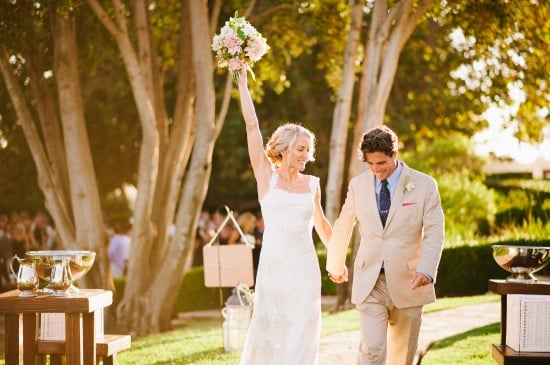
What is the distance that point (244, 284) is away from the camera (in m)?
11.3

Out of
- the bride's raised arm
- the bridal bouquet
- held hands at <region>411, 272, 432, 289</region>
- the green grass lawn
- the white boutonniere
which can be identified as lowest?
the green grass lawn

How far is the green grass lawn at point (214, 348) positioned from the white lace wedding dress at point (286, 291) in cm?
280

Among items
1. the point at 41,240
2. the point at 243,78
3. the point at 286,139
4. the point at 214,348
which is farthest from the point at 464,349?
the point at 41,240

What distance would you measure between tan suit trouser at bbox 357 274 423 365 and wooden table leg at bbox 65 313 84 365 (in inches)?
82.7

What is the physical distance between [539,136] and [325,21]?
479 centimetres

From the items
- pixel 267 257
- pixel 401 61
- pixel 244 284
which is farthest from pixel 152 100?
pixel 401 61

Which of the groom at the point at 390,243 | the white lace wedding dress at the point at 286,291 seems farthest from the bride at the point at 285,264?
the groom at the point at 390,243

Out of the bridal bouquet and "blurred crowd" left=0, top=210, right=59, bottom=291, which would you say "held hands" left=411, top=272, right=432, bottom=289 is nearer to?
the bridal bouquet

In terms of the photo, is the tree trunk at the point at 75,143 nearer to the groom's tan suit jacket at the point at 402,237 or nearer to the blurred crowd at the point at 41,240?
the blurred crowd at the point at 41,240

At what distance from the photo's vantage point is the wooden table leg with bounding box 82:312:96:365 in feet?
23.4

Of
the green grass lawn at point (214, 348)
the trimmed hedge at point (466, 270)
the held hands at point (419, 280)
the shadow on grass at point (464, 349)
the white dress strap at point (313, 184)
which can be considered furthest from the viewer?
the trimmed hedge at point (466, 270)

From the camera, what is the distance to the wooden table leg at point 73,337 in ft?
22.2

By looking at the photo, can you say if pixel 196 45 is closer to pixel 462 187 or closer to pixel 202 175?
pixel 202 175

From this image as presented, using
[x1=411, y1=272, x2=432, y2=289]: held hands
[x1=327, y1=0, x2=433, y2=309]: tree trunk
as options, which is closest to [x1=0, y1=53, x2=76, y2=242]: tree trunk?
[x1=327, y1=0, x2=433, y2=309]: tree trunk
